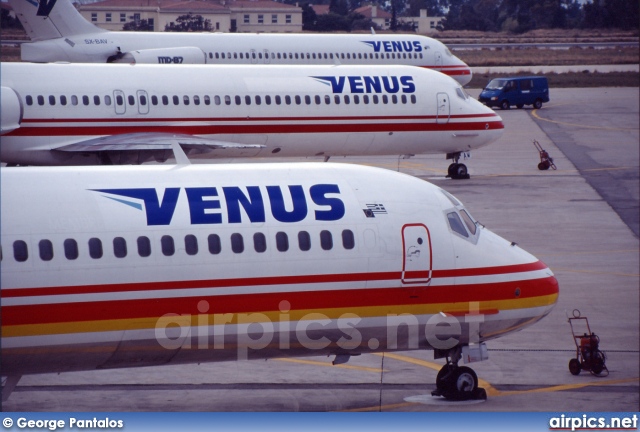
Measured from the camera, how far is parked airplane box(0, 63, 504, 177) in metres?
30.8

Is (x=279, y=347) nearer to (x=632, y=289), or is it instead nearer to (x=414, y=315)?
(x=414, y=315)

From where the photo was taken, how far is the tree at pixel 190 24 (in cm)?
7494

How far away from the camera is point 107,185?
1390 centimetres

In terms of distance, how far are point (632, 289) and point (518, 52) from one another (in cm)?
9551

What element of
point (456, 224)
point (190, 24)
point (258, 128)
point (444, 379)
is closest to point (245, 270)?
point (456, 224)

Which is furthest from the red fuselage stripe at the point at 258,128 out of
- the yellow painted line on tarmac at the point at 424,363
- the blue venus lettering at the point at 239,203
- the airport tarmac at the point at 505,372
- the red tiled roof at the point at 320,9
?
the red tiled roof at the point at 320,9

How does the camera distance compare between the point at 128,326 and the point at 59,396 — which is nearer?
the point at 128,326

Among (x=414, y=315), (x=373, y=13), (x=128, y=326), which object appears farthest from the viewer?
(x=373, y=13)

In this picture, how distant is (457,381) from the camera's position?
15180 mm

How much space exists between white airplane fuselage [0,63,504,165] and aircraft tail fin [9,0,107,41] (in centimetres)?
1700

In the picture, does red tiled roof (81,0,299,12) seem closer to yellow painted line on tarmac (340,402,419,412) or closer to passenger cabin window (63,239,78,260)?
yellow painted line on tarmac (340,402,419,412)

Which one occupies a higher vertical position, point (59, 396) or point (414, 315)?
point (414, 315)

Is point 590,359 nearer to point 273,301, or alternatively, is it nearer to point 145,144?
point 273,301

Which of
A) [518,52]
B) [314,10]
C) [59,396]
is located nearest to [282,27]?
[314,10]
